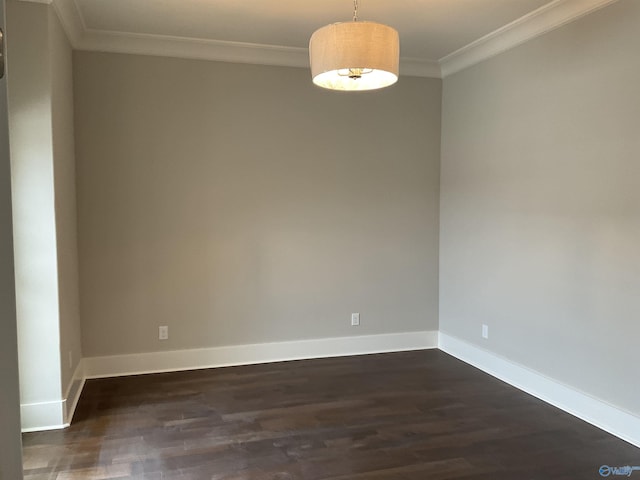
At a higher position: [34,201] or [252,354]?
[34,201]

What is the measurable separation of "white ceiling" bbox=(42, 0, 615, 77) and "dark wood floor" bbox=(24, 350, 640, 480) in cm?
259

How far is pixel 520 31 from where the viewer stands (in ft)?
12.1

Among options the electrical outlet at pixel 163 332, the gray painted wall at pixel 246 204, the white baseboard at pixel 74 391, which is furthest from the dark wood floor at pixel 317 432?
the gray painted wall at pixel 246 204

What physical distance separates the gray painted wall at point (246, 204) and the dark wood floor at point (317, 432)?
1.95 ft

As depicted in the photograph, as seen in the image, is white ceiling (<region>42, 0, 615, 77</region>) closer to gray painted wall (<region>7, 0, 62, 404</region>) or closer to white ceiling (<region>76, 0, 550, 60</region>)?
white ceiling (<region>76, 0, 550, 60</region>)

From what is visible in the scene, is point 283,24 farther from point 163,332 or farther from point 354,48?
point 163,332

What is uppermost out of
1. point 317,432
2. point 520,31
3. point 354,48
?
point 520,31

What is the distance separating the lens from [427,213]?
15.9 feet

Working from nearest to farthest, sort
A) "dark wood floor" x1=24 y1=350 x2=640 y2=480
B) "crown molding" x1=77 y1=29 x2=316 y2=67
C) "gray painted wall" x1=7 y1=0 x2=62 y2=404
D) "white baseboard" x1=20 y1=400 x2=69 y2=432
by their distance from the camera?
"dark wood floor" x1=24 y1=350 x2=640 y2=480 → "gray painted wall" x1=7 y1=0 x2=62 y2=404 → "white baseboard" x1=20 y1=400 x2=69 y2=432 → "crown molding" x1=77 y1=29 x2=316 y2=67

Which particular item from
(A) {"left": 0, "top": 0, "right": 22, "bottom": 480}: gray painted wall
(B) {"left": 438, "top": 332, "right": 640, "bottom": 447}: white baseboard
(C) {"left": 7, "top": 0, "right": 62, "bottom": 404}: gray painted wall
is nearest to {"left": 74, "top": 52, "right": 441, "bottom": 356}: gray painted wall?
(B) {"left": 438, "top": 332, "right": 640, "bottom": 447}: white baseboard

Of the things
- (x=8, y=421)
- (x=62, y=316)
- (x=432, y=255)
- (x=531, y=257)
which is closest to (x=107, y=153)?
(x=62, y=316)

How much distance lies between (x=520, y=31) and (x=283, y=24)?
1730 mm

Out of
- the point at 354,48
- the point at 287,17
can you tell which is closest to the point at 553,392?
the point at 354,48

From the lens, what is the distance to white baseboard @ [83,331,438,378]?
4.11m
